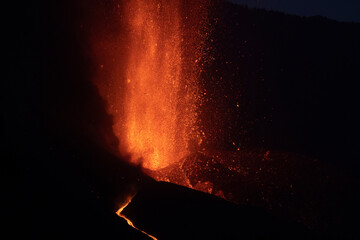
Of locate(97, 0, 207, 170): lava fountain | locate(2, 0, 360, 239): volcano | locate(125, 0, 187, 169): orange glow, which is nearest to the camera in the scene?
locate(2, 0, 360, 239): volcano

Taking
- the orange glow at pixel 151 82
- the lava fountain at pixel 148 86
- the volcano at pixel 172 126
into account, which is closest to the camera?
the volcano at pixel 172 126

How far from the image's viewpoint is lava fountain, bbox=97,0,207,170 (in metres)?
8.02

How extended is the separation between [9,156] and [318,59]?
17.7 meters

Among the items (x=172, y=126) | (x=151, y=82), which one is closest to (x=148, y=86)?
(x=151, y=82)

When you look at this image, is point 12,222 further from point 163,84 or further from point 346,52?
point 346,52

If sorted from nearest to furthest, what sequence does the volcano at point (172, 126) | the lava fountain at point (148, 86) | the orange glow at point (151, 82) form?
the volcano at point (172, 126) < the lava fountain at point (148, 86) < the orange glow at point (151, 82)

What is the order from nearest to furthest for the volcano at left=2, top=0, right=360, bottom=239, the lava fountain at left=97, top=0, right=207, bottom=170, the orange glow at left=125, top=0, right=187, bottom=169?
the volcano at left=2, top=0, right=360, bottom=239 < the lava fountain at left=97, top=0, right=207, bottom=170 < the orange glow at left=125, top=0, right=187, bottom=169

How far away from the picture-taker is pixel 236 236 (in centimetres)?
377

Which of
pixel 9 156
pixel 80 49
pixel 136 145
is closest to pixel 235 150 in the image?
pixel 136 145

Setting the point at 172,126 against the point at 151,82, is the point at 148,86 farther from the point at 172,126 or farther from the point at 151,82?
the point at 172,126

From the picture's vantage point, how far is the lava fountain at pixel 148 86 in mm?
8023

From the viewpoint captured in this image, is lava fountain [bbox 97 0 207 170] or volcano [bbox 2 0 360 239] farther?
lava fountain [bbox 97 0 207 170]

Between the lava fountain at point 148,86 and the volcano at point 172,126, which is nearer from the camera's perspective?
the volcano at point 172,126

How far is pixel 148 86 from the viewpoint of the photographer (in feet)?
28.1
